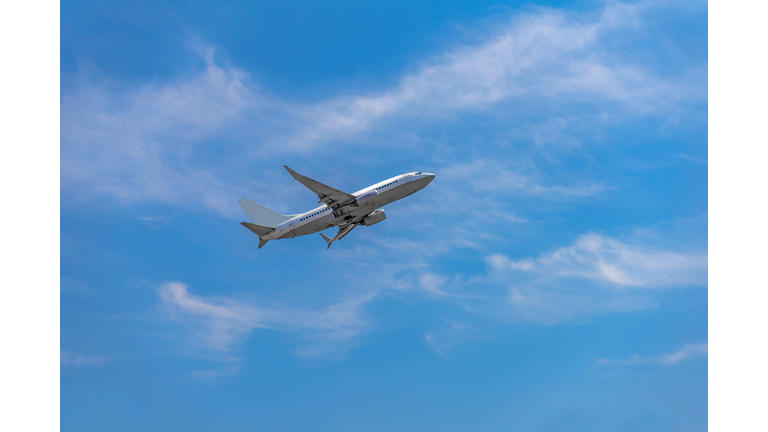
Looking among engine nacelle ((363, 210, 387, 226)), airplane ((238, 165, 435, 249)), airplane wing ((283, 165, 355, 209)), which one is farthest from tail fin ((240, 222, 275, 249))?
engine nacelle ((363, 210, 387, 226))

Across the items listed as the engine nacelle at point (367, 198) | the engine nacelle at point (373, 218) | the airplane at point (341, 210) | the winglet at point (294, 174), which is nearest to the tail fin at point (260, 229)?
the airplane at point (341, 210)

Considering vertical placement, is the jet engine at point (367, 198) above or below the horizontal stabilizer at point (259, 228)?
above

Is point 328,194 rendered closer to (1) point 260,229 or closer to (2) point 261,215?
(1) point 260,229

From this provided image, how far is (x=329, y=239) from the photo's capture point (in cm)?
9125

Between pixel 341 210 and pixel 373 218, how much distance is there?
22.6ft

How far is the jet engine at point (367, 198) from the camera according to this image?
82812 millimetres

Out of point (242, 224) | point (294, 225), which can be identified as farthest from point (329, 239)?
point (242, 224)

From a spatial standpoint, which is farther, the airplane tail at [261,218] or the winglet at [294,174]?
the airplane tail at [261,218]

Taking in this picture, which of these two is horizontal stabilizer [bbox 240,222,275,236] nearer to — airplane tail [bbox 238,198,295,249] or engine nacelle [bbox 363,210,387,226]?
airplane tail [bbox 238,198,295,249]

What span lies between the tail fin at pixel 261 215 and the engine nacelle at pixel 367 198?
465 inches

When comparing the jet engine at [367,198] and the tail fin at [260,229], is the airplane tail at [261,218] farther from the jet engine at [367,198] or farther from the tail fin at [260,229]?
the jet engine at [367,198]

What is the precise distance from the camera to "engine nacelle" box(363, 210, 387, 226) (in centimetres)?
8831

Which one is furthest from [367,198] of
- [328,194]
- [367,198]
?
[328,194]

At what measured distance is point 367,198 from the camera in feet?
272
